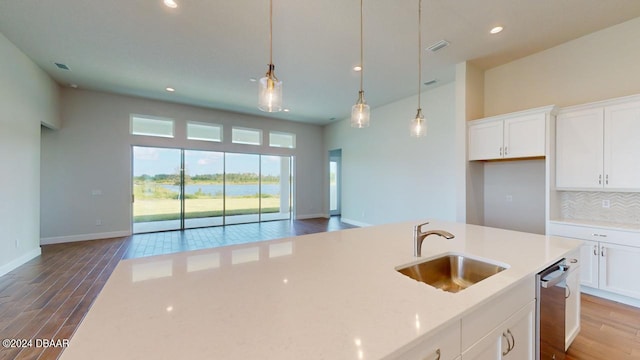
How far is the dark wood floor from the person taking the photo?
6.64 feet

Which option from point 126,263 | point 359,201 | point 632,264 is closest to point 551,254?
point 632,264

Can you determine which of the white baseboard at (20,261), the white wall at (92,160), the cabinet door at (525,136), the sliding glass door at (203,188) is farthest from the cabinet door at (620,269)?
the white wall at (92,160)

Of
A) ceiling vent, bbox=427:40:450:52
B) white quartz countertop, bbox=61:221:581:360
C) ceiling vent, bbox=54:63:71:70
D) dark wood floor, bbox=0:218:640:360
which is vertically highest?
ceiling vent, bbox=54:63:71:70

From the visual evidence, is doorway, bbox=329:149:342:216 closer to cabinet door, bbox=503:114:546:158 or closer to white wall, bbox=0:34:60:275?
cabinet door, bbox=503:114:546:158

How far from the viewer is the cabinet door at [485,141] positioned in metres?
3.55

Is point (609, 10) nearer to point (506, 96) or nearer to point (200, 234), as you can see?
point (506, 96)

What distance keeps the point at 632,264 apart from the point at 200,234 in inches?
278

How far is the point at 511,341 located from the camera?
4.06 feet

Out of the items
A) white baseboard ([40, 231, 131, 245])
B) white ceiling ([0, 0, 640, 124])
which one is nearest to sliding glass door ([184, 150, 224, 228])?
white baseboard ([40, 231, 131, 245])

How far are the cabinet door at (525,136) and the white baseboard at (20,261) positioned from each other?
23.3 feet

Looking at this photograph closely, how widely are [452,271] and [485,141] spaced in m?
2.81

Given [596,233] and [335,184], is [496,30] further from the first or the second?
[335,184]

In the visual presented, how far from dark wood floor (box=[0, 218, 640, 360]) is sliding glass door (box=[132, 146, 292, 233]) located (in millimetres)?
1449

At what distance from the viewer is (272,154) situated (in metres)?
7.89
